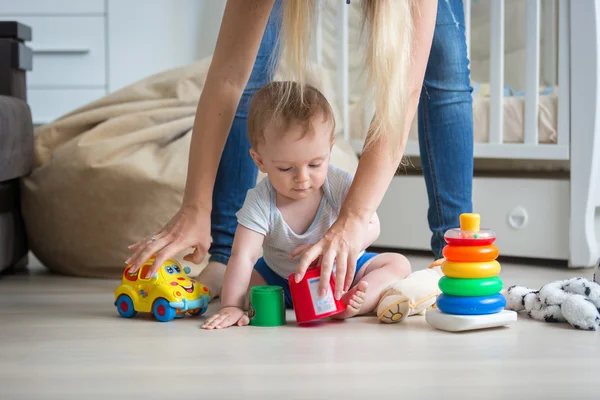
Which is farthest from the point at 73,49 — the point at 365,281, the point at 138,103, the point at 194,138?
the point at 365,281

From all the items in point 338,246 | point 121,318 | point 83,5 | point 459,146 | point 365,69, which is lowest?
point 121,318

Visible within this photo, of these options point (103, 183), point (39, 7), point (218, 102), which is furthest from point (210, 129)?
point (39, 7)

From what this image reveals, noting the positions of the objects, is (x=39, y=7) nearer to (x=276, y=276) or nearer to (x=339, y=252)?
(x=276, y=276)

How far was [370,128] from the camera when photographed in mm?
1232

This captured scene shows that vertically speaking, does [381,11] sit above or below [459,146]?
above

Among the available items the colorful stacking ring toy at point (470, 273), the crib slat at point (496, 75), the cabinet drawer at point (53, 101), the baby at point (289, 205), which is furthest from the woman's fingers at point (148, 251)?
the cabinet drawer at point (53, 101)

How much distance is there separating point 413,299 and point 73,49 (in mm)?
2113

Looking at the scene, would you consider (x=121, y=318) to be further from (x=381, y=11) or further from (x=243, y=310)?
(x=381, y=11)

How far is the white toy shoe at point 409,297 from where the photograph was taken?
4.23ft

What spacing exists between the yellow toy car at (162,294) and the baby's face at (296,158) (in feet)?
0.71

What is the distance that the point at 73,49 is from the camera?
304 cm

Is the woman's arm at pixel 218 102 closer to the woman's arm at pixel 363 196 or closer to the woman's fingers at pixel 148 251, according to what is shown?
the woman's fingers at pixel 148 251

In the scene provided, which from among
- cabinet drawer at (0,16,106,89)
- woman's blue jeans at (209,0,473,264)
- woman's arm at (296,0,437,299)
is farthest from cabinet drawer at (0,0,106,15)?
woman's arm at (296,0,437,299)

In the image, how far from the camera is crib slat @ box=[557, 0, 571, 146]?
76.5 inches
